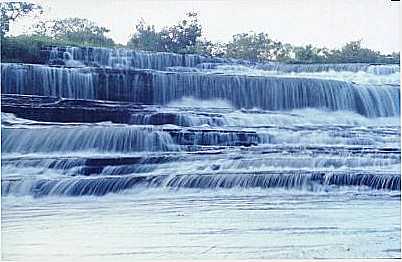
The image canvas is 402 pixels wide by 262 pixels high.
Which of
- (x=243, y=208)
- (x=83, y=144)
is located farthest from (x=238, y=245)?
(x=83, y=144)

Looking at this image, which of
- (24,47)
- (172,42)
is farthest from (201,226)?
(24,47)

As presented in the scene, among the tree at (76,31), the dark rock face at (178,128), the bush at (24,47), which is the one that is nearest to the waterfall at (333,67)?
the dark rock face at (178,128)

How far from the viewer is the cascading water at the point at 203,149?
2.65 meters

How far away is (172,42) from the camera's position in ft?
9.20

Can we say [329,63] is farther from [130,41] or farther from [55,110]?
[55,110]

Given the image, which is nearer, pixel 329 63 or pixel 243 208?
pixel 243 208

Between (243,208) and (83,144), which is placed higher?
(83,144)

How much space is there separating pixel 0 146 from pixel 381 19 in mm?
1511

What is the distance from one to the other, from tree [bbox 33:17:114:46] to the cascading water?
0.15ft

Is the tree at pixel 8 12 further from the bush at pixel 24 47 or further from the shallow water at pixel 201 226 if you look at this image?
the shallow water at pixel 201 226

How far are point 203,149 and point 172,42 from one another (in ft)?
1.42

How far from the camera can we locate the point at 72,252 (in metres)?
2.59

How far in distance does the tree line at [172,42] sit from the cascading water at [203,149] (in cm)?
4

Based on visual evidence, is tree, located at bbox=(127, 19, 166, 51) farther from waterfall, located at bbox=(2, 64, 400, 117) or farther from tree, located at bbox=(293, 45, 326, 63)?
tree, located at bbox=(293, 45, 326, 63)
